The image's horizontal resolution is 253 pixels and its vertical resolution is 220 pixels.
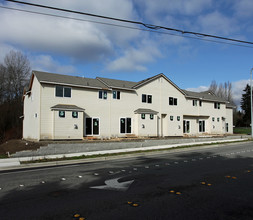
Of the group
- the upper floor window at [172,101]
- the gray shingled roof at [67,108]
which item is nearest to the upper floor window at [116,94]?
the gray shingled roof at [67,108]

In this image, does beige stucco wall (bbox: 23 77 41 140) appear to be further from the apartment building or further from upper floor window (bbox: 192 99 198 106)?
upper floor window (bbox: 192 99 198 106)

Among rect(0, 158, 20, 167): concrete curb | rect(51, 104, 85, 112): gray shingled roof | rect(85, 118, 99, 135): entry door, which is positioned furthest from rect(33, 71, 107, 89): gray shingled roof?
rect(0, 158, 20, 167): concrete curb

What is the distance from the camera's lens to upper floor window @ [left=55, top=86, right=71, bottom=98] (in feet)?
66.9

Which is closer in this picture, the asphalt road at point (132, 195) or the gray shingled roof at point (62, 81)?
the asphalt road at point (132, 195)

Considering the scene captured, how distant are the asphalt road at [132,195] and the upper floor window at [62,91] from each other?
40.8 ft

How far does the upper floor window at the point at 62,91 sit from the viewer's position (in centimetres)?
2040

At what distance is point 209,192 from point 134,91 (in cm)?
1992

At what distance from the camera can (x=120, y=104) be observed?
79.4 ft

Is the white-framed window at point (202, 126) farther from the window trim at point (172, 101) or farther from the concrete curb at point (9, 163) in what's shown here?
the concrete curb at point (9, 163)

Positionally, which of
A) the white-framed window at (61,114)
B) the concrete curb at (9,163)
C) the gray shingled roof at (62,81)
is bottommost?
the concrete curb at (9,163)

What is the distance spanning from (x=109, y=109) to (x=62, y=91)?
5328 mm

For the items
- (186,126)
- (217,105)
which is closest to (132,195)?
(186,126)

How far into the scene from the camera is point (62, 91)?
67.9 feet

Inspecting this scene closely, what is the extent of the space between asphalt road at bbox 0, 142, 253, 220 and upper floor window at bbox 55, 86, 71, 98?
12.4 m
